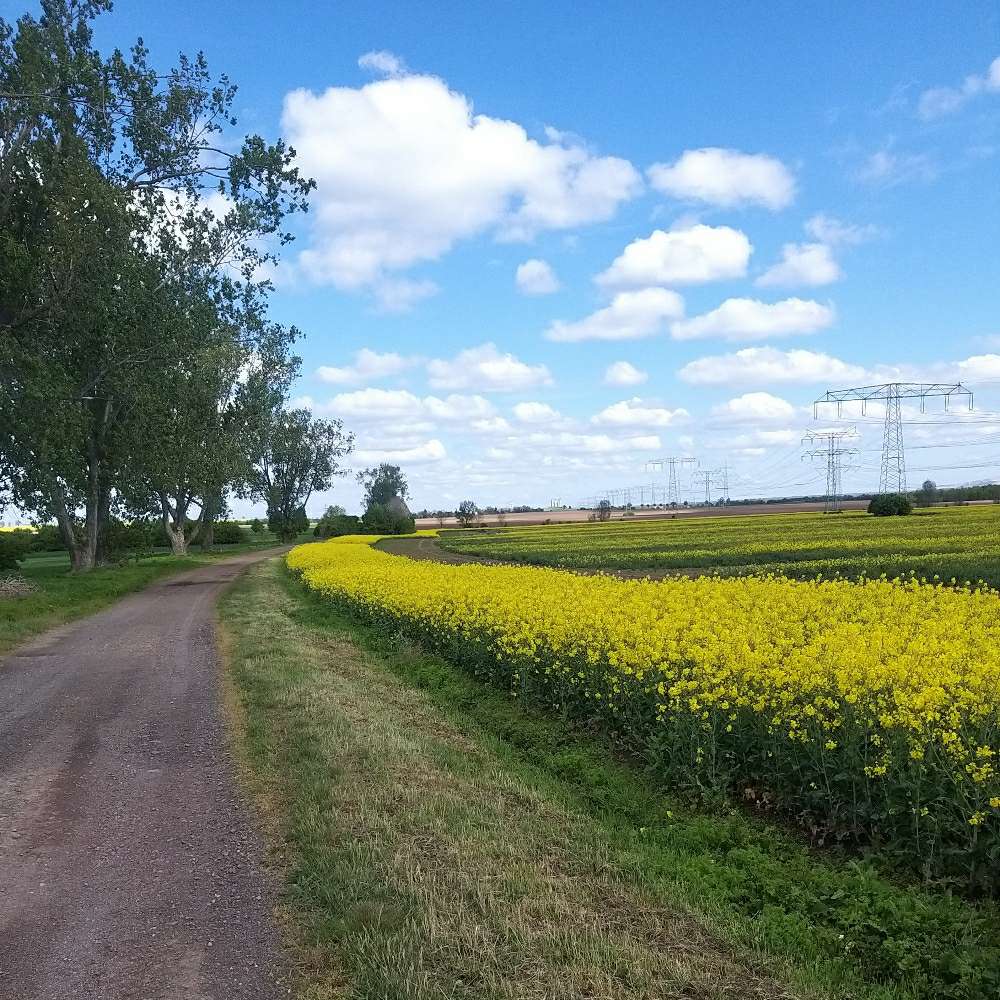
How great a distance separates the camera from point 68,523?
33.1 m

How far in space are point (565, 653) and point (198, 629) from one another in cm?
1118

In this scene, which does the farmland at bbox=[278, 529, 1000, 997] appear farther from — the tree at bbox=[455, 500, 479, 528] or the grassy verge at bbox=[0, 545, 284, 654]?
the tree at bbox=[455, 500, 479, 528]

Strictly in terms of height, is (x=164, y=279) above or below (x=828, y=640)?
above

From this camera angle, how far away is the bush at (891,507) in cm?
6519

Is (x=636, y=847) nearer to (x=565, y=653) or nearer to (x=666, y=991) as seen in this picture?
(x=666, y=991)

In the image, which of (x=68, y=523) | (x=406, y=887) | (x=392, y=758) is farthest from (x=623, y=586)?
(x=68, y=523)

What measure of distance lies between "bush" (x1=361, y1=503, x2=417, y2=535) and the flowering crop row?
254 feet

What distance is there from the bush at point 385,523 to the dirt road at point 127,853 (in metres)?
77.4

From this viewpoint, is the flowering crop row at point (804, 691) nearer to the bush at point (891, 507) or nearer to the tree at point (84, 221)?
the tree at point (84, 221)

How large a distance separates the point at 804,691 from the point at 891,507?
67.2 meters

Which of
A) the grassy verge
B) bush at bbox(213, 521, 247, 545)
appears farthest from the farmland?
bush at bbox(213, 521, 247, 545)

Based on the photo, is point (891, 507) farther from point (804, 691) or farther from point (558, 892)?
point (558, 892)

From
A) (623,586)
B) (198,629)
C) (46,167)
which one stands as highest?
(46,167)

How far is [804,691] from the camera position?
6.20m
